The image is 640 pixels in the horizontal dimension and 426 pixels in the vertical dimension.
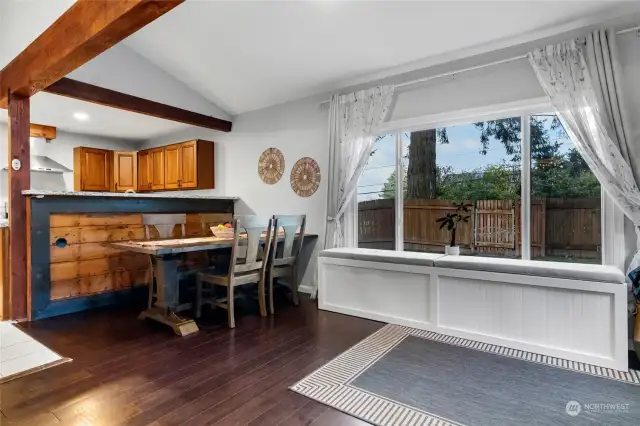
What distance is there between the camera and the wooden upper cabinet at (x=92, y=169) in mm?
6133

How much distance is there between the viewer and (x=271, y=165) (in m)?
4.75

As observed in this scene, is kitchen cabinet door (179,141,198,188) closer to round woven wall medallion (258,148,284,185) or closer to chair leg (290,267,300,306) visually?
round woven wall medallion (258,148,284,185)

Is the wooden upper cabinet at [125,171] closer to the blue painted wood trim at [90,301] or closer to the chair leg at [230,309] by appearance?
the blue painted wood trim at [90,301]

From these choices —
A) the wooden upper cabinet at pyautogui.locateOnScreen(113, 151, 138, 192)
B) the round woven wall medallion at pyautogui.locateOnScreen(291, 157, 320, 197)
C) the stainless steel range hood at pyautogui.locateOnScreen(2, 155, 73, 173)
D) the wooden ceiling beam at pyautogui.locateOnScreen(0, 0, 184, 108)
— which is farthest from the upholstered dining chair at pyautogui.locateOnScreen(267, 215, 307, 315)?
the stainless steel range hood at pyautogui.locateOnScreen(2, 155, 73, 173)

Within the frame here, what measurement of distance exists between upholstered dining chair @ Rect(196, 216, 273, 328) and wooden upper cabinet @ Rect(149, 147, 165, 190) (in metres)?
3.19

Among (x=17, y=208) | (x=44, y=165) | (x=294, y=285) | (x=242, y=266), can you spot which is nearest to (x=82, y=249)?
(x=17, y=208)

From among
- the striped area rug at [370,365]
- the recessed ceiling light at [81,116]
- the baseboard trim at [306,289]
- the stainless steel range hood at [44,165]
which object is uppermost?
the recessed ceiling light at [81,116]

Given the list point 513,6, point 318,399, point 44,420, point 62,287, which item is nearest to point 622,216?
point 513,6

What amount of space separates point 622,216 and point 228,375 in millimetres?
3011

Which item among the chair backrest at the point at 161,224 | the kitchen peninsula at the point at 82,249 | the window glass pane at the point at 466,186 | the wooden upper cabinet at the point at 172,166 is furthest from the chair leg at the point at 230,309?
the wooden upper cabinet at the point at 172,166

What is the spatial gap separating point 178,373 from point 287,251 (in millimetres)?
1654

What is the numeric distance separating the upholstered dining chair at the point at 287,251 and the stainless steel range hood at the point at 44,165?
4.28 meters

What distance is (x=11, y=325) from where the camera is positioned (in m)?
3.07

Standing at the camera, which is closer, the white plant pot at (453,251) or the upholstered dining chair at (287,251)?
the white plant pot at (453,251)
